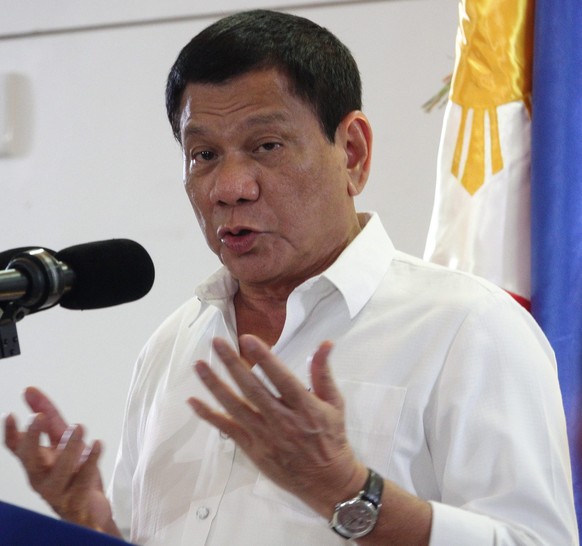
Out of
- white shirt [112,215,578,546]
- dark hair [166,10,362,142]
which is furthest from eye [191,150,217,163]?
white shirt [112,215,578,546]

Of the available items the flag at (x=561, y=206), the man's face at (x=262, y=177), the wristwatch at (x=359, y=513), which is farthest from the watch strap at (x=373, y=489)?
the flag at (x=561, y=206)

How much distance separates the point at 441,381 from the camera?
1.43 meters

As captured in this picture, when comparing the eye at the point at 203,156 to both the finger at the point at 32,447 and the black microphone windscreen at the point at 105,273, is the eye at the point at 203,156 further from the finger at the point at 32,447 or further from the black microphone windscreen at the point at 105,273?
the finger at the point at 32,447

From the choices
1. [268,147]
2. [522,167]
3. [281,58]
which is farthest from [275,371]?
[522,167]

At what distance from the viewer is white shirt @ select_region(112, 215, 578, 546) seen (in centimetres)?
133

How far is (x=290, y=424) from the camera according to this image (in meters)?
1.13

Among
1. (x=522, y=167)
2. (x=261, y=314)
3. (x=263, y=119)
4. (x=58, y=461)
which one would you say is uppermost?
(x=263, y=119)

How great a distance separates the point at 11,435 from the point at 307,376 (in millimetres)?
452

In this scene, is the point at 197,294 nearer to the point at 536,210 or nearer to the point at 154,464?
the point at 154,464

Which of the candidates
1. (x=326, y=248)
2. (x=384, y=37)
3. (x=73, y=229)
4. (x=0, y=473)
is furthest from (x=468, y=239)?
(x=0, y=473)

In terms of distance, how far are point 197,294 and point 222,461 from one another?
34cm

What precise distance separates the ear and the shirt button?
585mm

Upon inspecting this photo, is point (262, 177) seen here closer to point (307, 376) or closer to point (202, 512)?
point (307, 376)

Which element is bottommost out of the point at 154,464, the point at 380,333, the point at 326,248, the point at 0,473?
the point at 0,473
